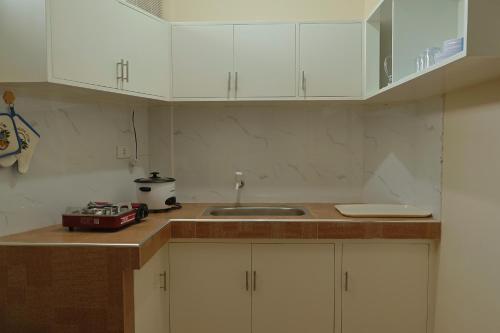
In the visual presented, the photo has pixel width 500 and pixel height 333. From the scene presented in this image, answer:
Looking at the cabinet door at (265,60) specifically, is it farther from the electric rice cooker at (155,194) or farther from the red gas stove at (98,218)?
the red gas stove at (98,218)

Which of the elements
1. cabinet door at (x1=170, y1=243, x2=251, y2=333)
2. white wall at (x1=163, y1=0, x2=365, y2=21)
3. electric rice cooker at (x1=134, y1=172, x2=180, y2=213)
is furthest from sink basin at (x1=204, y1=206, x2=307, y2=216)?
white wall at (x1=163, y1=0, x2=365, y2=21)

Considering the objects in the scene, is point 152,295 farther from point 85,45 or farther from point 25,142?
point 85,45

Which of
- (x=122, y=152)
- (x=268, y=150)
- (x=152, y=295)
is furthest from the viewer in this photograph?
(x=268, y=150)

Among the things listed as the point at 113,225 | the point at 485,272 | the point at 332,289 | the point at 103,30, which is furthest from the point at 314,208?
the point at 103,30

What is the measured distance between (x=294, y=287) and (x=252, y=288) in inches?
9.3

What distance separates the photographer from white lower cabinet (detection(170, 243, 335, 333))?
2.00m

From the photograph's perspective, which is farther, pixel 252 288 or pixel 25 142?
pixel 252 288

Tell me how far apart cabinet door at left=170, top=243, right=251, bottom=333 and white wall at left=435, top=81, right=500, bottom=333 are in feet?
3.43

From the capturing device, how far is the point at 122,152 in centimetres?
236

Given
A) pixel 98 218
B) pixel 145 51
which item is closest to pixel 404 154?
pixel 145 51

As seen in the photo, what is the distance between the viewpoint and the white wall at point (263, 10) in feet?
8.31

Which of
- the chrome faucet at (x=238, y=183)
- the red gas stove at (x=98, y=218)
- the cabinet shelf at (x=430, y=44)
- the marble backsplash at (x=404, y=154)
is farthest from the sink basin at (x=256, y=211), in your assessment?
the cabinet shelf at (x=430, y=44)

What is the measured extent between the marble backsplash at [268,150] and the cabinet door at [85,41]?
84cm

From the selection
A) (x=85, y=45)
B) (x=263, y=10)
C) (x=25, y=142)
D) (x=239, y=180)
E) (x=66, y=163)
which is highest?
(x=263, y=10)
